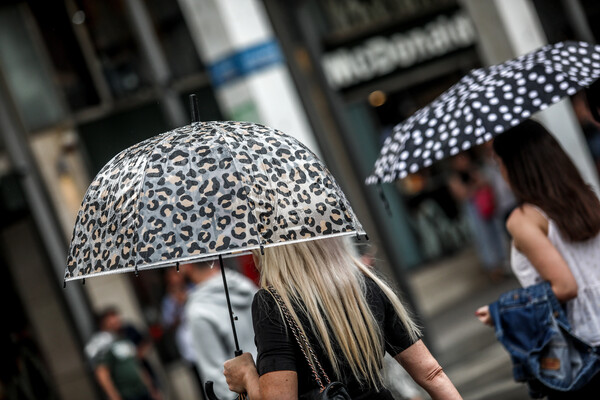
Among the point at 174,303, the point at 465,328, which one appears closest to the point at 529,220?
the point at 465,328

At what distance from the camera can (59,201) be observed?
9641 millimetres

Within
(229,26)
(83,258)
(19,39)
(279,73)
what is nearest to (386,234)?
(279,73)

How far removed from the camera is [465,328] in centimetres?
1000

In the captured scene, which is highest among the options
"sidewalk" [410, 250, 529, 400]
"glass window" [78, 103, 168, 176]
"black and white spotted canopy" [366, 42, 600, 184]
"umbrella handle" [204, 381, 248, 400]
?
"glass window" [78, 103, 168, 176]

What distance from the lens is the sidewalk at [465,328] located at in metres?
7.19

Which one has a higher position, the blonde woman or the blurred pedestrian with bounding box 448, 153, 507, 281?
the blonde woman

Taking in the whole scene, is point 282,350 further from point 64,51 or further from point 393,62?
point 393,62

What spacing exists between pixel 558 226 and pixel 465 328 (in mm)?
6688

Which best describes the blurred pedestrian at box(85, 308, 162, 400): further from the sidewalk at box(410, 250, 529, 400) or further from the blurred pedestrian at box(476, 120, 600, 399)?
the blurred pedestrian at box(476, 120, 600, 399)

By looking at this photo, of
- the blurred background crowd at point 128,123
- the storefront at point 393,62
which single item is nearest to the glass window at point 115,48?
the blurred background crowd at point 128,123

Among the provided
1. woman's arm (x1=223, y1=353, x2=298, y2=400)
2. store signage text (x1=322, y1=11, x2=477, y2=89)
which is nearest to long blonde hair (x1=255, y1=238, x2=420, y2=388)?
woman's arm (x1=223, y1=353, x2=298, y2=400)

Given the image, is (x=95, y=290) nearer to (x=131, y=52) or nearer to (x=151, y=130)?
(x=151, y=130)

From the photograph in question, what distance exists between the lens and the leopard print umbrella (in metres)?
2.60

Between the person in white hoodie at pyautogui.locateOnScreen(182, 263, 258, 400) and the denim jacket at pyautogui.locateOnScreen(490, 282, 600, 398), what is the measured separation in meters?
1.59
